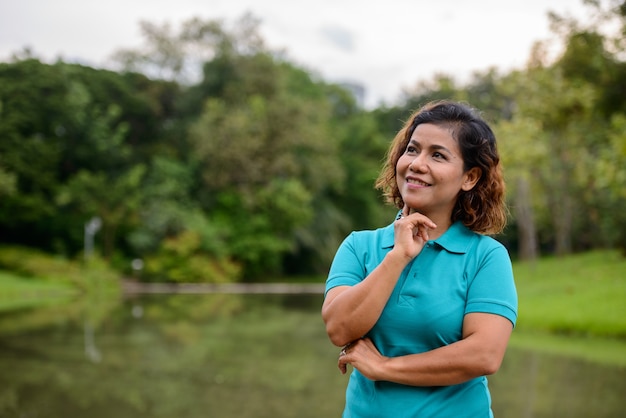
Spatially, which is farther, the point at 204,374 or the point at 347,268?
the point at 204,374

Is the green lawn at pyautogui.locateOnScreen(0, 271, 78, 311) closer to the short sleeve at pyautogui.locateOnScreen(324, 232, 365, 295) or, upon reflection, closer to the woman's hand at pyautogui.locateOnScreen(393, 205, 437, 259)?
the short sleeve at pyautogui.locateOnScreen(324, 232, 365, 295)

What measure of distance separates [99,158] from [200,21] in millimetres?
6403

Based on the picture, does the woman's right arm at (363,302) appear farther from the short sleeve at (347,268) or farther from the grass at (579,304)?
the grass at (579,304)

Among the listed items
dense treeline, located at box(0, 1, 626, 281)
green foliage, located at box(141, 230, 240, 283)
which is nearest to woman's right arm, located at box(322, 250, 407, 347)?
dense treeline, located at box(0, 1, 626, 281)

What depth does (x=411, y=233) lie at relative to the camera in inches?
70.7

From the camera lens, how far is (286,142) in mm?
27062

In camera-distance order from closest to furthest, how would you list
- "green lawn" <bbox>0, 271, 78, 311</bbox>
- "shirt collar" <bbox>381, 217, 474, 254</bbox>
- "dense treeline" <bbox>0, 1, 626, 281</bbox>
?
1. "shirt collar" <bbox>381, 217, 474, 254</bbox>
2. "green lawn" <bbox>0, 271, 78, 311</bbox>
3. "dense treeline" <bbox>0, 1, 626, 281</bbox>

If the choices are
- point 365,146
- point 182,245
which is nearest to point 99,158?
point 182,245

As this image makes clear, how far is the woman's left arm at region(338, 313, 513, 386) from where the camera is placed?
5.72 ft

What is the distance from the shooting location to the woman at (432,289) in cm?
176

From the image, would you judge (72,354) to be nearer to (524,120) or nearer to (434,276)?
(434,276)

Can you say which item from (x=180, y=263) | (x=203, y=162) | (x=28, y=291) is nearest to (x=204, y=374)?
(x=28, y=291)

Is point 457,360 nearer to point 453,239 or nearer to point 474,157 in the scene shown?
point 453,239

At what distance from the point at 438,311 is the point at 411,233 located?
20 cm
